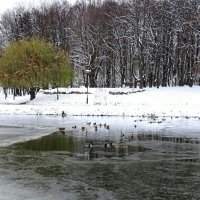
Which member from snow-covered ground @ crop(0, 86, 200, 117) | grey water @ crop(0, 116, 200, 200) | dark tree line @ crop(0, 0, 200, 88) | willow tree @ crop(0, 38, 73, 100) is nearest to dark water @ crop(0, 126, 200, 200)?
grey water @ crop(0, 116, 200, 200)

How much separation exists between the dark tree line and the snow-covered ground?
6.31 metres

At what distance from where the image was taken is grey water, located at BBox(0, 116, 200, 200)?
14070 mm

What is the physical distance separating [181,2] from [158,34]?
663 centimetres

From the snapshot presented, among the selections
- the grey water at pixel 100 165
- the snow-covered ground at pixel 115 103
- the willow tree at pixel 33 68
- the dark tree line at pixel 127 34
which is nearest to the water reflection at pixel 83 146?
the grey water at pixel 100 165

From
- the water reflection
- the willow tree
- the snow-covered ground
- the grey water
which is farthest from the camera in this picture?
the willow tree

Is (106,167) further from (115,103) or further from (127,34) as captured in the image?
(127,34)

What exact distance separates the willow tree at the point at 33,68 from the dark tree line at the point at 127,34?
10665mm

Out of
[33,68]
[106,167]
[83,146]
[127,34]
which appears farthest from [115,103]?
[106,167]

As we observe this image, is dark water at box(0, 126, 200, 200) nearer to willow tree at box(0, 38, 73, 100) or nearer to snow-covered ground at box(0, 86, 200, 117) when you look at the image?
snow-covered ground at box(0, 86, 200, 117)

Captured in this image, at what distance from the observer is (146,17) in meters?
66.2

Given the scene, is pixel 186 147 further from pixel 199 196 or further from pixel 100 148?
pixel 199 196

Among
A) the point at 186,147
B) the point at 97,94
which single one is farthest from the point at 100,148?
the point at 97,94

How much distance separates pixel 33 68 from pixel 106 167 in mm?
44292

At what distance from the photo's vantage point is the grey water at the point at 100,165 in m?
14.1
